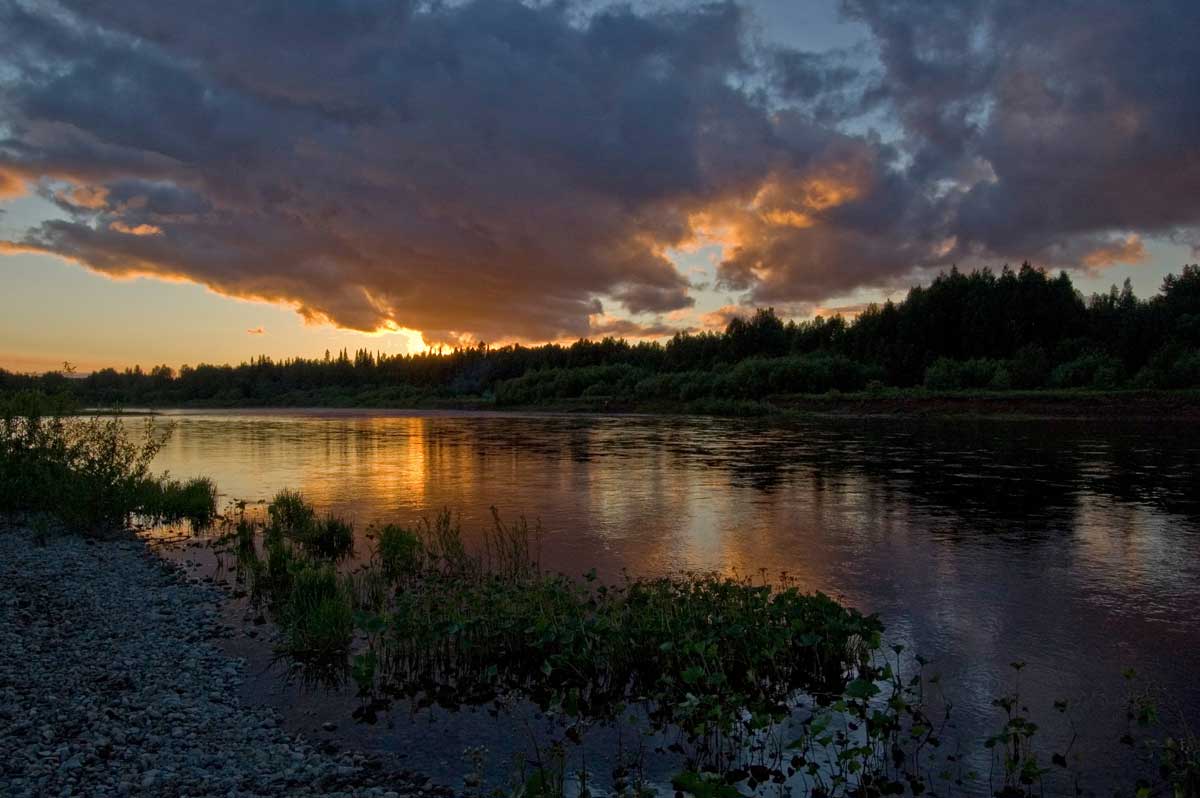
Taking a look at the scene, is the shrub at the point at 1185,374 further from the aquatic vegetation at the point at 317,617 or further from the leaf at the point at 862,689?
the aquatic vegetation at the point at 317,617

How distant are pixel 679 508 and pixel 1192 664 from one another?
1508 cm

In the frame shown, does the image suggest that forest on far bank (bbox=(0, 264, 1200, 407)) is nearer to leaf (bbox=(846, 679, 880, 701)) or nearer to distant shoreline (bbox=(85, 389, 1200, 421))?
distant shoreline (bbox=(85, 389, 1200, 421))

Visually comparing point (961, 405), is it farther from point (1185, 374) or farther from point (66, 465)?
point (66, 465)

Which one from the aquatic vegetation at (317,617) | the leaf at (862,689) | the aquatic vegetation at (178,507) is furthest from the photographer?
the aquatic vegetation at (178,507)

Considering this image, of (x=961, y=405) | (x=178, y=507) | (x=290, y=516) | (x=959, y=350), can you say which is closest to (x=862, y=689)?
(x=290, y=516)

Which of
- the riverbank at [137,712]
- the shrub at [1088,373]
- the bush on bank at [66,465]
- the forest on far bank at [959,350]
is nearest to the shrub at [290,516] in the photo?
the bush on bank at [66,465]

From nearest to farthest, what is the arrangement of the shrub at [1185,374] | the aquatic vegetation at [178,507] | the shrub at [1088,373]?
the aquatic vegetation at [178,507]
the shrub at [1185,374]
the shrub at [1088,373]

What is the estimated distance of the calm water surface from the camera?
11164 mm

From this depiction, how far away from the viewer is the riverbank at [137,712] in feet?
23.0

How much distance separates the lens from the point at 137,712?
841 cm

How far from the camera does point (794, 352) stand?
14225cm

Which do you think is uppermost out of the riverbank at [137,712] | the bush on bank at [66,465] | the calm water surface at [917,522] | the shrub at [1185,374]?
the shrub at [1185,374]

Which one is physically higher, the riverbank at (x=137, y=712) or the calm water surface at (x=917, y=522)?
the riverbank at (x=137, y=712)

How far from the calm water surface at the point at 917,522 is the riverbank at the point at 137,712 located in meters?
1.65
